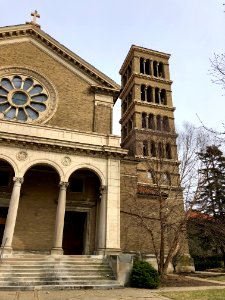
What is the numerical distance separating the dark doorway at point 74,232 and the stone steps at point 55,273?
397 centimetres

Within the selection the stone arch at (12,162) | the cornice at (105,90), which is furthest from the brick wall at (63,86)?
the stone arch at (12,162)

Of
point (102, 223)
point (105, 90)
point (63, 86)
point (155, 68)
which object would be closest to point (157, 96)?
point (155, 68)

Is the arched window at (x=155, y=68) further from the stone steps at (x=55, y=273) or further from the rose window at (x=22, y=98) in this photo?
the stone steps at (x=55, y=273)

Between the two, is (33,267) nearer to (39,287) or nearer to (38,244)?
(39,287)

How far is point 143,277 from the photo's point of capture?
13.6 metres

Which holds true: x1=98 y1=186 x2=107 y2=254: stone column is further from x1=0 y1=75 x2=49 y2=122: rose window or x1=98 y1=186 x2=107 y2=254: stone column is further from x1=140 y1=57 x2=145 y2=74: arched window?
x1=140 y1=57 x2=145 y2=74: arched window

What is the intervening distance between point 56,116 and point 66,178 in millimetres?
5952

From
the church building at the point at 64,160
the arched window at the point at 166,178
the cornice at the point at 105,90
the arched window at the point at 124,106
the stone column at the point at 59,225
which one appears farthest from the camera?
the arched window at the point at 124,106

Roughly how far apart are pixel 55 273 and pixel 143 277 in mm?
4123

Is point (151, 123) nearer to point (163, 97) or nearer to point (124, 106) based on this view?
point (163, 97)

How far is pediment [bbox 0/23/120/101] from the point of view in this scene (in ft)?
75.9

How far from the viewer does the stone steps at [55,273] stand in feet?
40.6

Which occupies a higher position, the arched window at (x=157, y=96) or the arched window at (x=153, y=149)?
the arched window at (x=157, y=96)

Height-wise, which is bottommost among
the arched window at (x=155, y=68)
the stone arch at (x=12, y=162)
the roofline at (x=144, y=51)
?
the stone arch at (x=12, y=162)
